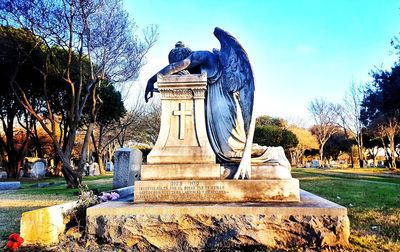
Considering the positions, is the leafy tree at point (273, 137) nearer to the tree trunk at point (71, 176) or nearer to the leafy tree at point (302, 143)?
the leafy tree at point (302, 143)

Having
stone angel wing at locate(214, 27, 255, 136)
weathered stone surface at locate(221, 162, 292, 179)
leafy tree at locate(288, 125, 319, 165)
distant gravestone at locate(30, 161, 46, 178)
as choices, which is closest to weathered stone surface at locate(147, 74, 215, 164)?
stone angel wing at locate(214, 27, 255, 136)

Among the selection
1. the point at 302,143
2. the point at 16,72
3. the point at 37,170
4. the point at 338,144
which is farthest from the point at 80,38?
the point at 338,144

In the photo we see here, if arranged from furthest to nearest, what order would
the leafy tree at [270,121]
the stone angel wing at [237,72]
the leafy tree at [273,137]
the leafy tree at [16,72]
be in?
1. the leafy tree at [270,121]
2. the leafy tree at [273,137]
3. the leafy tree at [16,72]
4. the stone angel wing at [237,72]

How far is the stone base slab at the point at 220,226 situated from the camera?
3684 millimetres

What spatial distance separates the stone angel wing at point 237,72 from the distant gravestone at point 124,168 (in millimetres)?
8333

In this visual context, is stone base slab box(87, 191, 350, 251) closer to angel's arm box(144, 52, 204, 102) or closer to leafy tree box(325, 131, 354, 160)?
angel's arm box(144, 52, 204, 102)

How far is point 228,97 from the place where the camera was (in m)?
5.27

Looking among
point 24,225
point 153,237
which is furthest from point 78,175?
point 153,237

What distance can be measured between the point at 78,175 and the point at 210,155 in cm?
1080

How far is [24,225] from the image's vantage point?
13.7ft

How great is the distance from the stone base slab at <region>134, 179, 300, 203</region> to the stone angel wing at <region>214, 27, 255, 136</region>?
39.7 inches

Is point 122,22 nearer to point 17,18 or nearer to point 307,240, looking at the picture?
point 17,18

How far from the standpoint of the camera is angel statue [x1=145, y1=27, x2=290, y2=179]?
199 inches

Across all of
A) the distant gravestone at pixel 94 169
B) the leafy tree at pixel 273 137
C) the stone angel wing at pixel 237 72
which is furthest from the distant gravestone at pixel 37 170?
the stone angel wing at pixel 237 72
